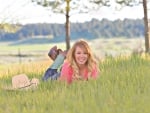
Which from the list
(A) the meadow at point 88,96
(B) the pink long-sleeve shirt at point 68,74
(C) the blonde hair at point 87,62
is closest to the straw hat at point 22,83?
(A) the meadow at point 88,96

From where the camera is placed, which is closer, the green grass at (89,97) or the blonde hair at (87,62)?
the green grass at (89,97)

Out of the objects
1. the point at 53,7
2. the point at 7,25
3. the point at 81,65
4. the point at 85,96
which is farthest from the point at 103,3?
the point at 85,96

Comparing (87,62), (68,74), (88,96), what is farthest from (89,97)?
(87,62)

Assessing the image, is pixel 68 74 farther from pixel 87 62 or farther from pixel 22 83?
pixel 22 83

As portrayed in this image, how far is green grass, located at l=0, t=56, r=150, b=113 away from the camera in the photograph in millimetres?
4746

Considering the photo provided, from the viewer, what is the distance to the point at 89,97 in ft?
17.4

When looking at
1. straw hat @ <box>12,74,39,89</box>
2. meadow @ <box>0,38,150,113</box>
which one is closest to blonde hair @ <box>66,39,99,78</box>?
meadow @ <box>0,38,150,113</box>

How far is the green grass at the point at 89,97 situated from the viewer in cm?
475

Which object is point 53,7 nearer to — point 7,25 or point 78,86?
point 7,25

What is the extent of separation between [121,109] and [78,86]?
5.16ft

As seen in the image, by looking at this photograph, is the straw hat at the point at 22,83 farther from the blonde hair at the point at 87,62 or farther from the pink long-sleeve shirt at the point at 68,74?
the blonde hair at the point at 87,62

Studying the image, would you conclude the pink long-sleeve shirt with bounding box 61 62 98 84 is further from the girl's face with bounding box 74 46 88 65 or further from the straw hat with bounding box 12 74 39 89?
the straw hat with bounding box 12 74 39 89

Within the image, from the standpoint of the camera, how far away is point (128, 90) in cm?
563

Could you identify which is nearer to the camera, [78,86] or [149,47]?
[78,86]
